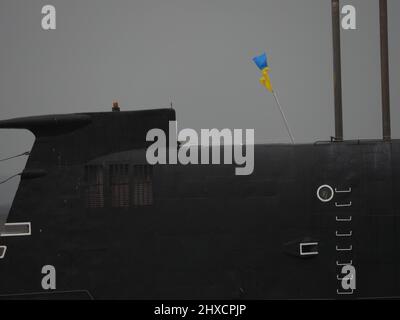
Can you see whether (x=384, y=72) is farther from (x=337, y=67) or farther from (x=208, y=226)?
(x=208, y=226)

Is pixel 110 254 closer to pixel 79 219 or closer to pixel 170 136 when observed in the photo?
pixel 79 219

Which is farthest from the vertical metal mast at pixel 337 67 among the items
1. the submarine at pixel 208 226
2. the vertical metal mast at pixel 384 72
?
the submarine at pixel 208 226

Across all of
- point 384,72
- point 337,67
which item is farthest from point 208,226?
point 337,67

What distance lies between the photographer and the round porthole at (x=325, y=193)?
46.9 feet

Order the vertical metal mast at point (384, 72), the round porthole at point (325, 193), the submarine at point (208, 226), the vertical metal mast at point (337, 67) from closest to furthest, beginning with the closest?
the submarine at point (208, 226), the round porthole at point (325, 193), the vertical metal mast at point (384, 72), the vertical metal mast at point (337, 67)

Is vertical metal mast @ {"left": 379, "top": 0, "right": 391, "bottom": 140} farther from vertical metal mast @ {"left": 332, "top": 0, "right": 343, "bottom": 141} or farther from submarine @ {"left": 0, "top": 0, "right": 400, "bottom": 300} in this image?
submarine @ {"left": 0, "top": 0, "right": 400, "bottom": 300}

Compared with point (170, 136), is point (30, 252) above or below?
below

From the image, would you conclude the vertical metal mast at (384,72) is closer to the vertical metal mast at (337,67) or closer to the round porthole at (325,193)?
the vertical metal mast at (337,67)

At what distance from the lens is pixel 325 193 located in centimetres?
1430

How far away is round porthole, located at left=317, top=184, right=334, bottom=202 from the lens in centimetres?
1429
